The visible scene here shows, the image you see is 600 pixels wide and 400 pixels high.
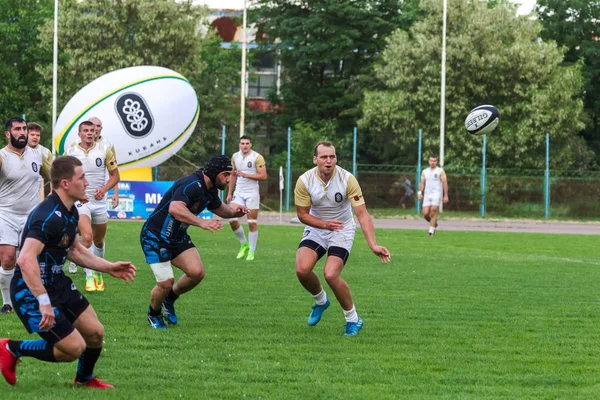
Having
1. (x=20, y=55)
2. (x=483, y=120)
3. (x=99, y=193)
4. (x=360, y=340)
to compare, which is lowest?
(x=360, y=340)

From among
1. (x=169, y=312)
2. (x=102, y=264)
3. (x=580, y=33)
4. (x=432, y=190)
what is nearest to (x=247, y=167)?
(x=169, y=312)

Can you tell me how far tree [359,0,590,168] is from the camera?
1640 inches

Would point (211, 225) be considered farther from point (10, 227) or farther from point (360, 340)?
point (10, 227)

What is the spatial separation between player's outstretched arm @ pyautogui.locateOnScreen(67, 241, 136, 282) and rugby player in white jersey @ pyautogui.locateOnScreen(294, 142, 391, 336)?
10.2 ft

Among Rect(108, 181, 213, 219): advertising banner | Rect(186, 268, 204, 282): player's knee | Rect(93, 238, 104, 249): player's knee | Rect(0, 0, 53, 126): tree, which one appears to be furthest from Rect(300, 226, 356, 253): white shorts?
Rect(0, 0, 53, 126): tree

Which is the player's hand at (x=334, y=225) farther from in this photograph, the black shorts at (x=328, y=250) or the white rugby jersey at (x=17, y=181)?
the white rugby jersey at (x=17, y=181)

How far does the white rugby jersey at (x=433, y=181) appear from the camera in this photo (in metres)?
26.2

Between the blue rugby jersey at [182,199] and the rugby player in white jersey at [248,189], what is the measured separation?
25.3 feet

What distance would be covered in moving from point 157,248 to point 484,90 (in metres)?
35.3

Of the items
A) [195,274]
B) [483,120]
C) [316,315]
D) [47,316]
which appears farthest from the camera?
[483,120]

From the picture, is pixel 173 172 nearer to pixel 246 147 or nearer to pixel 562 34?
pixel 246 147

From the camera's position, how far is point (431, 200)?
26.2 m

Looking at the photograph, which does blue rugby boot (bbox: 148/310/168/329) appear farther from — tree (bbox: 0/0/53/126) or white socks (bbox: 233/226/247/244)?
tree (bbox: 0/0/53/126)

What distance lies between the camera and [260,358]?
8.41 metres
